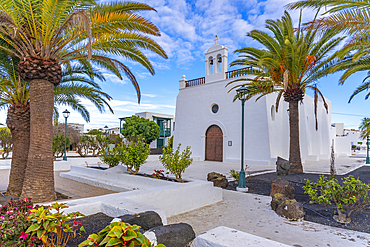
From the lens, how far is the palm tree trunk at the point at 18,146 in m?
5.88

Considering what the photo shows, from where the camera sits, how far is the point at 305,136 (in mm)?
21141

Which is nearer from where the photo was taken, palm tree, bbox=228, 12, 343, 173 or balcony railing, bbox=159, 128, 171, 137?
palm tree, bbox=228, 12, 343, 173

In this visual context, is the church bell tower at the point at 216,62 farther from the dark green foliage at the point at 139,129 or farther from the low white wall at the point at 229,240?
the low white wall at the point at 229,240

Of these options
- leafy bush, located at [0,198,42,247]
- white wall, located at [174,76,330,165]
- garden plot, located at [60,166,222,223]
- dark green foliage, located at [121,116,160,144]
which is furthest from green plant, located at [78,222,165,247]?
dark green foliage, located at [121,116,160,144]

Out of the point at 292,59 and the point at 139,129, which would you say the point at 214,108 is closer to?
the point at 139,129

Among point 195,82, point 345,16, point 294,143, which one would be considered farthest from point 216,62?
point 345,16

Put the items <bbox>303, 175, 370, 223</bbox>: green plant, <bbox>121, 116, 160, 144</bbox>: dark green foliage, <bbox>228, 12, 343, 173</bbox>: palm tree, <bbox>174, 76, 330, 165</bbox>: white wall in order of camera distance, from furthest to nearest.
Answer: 1. <bbox>121, 116, 160, 144</bbox>: dark green foliage
2. <bbox>174, 76, 330, 165</bbox>: white wall
3. <bbox>228, 12, 343, 173</bbox>: palm tree
4. <bbox>303, 175, 370, 223</bbox>: green plant

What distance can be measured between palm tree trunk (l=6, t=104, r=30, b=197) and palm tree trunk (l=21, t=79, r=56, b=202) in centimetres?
126

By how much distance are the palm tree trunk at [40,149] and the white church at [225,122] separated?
44.9ft

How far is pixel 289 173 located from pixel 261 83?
4.57 meters

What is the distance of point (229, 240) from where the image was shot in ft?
8.05

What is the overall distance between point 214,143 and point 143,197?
15.1m

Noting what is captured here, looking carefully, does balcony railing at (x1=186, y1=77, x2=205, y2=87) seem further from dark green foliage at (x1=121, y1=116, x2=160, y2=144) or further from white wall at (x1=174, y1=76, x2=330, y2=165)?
dark green foliage at (x1=121, y1=116, x2=160, y2=144)

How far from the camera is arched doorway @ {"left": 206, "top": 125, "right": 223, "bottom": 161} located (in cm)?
1902
